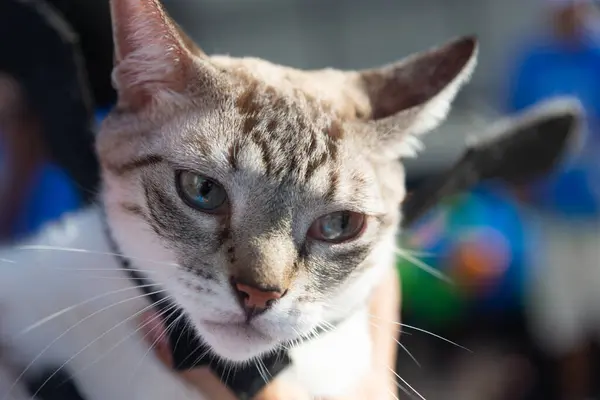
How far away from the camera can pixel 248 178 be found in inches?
28.4

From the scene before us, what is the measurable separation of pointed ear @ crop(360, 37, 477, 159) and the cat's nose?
26 centimetres

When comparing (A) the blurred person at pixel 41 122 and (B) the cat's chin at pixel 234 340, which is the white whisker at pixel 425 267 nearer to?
(B) the cat's chin at pixel 234 340

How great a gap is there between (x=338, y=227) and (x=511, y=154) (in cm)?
27

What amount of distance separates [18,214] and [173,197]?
0.36m

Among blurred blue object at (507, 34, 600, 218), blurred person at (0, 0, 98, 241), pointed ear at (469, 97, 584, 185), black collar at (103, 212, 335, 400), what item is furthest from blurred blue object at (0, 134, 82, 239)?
blurred blue object at (507, 34, 600, 218)

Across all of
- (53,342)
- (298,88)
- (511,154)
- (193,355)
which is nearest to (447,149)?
(511,154)

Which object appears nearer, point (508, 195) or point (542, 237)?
point (508, 195)

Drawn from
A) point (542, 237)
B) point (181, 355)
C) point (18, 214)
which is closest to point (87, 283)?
point (181, 355)

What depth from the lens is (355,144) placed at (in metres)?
0.81

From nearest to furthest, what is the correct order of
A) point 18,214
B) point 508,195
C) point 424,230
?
point 18,214, point 424,230, point 508,195

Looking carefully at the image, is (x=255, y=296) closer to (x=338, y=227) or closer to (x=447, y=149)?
(x=338, y=227)

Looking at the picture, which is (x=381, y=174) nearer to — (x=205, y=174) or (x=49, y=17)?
(x=205, y=174)

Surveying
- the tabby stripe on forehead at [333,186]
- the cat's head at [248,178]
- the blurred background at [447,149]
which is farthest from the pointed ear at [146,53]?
the tabby stripe on forehead at [333,186]

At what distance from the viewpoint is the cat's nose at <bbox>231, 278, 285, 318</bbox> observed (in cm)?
69
